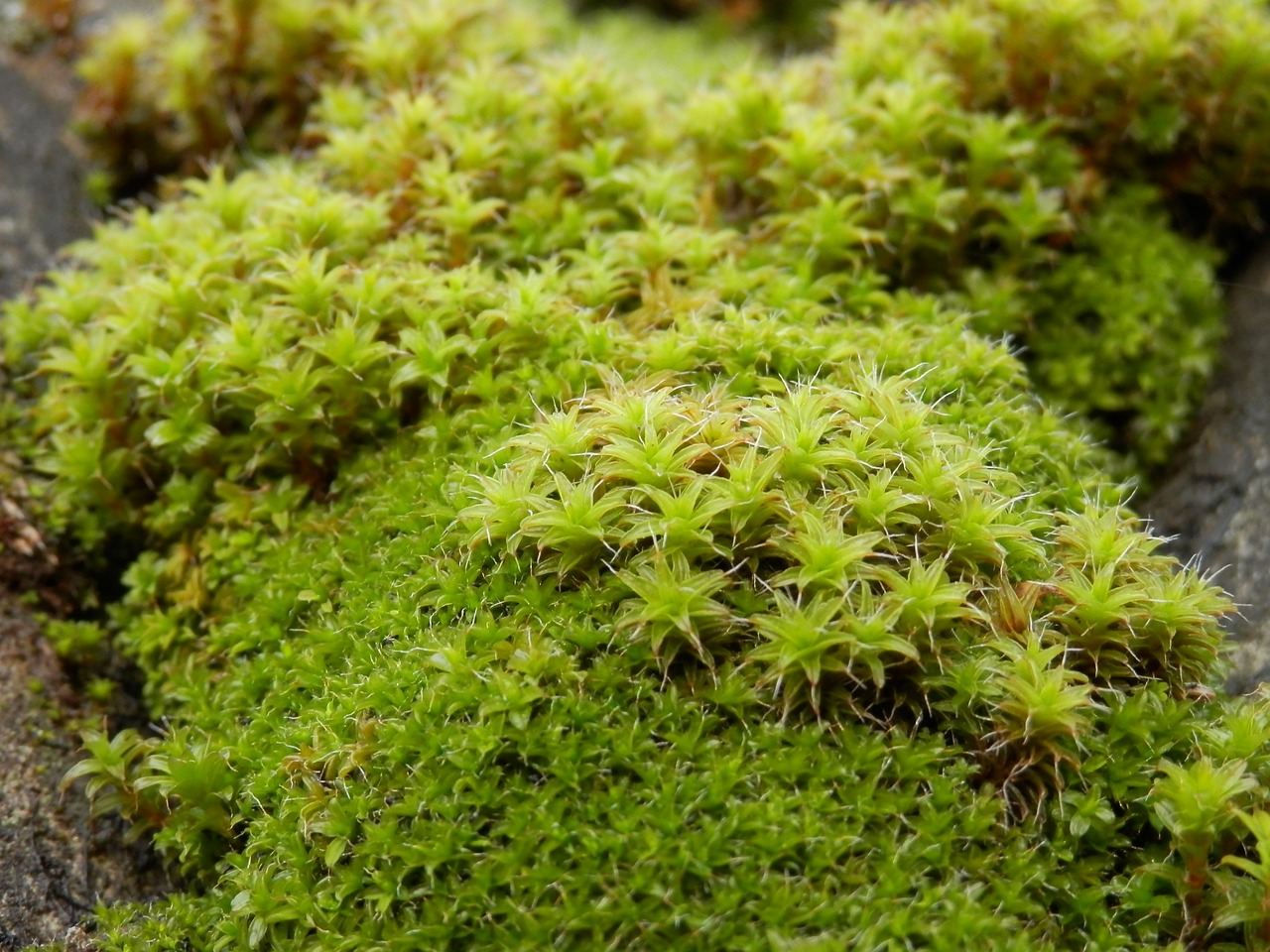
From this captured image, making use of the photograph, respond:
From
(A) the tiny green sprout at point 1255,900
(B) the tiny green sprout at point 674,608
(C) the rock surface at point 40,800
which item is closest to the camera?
(A) the tiny green sprout at point 1255,900

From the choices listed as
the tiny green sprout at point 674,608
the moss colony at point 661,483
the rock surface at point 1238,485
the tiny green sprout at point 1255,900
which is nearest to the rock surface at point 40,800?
the moss colony at point 661,483

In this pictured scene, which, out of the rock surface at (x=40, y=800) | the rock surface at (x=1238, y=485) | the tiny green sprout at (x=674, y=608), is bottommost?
the rock surface at (x=40, y=800)

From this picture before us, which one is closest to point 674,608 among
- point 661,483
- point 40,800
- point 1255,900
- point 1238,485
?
point 661,483

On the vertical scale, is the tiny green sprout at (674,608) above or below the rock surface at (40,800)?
above

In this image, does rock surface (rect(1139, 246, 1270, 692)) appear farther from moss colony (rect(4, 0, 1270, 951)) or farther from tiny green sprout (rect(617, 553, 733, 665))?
tiny green sprout (rect(617, 553, 733, 665))

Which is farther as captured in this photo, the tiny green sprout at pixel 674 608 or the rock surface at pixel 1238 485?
the rock surface at pixel 1238 485

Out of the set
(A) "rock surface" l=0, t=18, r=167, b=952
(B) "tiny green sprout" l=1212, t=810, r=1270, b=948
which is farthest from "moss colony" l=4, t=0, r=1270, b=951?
(A) "rock surface" l=0, t=18, r=167, b=952

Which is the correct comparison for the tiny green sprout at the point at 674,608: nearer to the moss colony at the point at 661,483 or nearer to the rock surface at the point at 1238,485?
the moss colony at the point at 661,483
